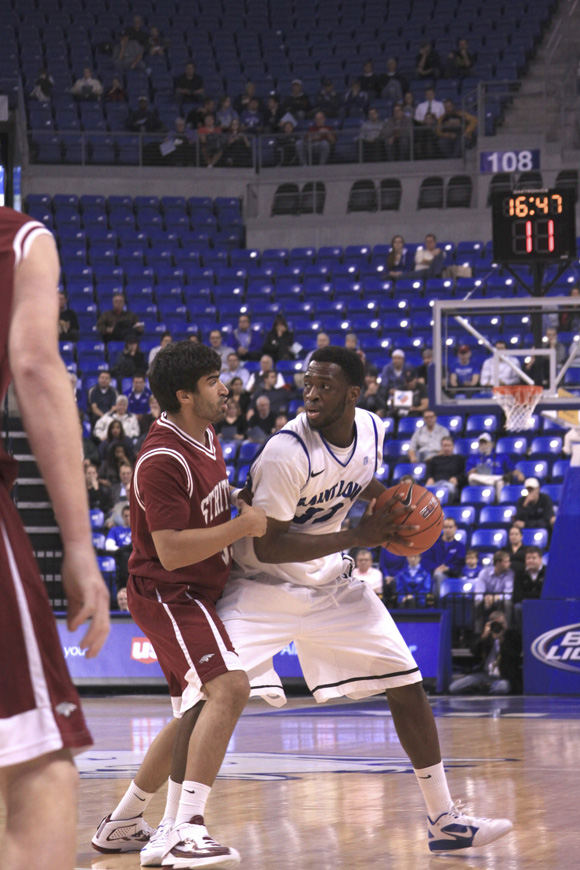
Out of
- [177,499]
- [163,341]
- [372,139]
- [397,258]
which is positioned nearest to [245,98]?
[372,139]

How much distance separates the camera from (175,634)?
14.2 ft

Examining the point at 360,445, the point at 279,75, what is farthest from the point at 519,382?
the point at 279,75

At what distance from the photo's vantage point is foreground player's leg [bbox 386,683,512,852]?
448 cm

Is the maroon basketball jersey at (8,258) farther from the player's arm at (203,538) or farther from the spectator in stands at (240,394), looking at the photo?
the spectator in stands at (240,394)

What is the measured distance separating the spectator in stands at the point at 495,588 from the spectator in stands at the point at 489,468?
184cm

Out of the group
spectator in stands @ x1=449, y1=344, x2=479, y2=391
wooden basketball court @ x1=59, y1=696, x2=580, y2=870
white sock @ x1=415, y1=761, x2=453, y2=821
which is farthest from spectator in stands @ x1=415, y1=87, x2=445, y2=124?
white sock @ x1=415, y1=761, x2=453, y2=821

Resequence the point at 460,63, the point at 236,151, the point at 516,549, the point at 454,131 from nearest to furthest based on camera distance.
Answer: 1. the point at 516,549
2. the point at 454,131
3. the point at 236,151
4. the point at 460,63

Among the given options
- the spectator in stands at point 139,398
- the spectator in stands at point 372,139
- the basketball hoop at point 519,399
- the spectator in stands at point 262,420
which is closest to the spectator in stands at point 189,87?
the spectator in stands at point 372,139

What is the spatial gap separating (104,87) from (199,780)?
21.6 metres

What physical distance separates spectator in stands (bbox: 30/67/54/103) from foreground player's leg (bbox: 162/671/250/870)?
67.2 ft

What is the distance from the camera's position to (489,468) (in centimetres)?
1480

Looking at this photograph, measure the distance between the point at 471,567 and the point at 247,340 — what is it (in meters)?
6.01

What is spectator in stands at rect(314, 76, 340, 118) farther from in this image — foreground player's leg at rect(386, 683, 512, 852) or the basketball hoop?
foreground player's leg at rect(386, 683, 512, 852)

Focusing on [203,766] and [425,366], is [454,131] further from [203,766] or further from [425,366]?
[203,766]
